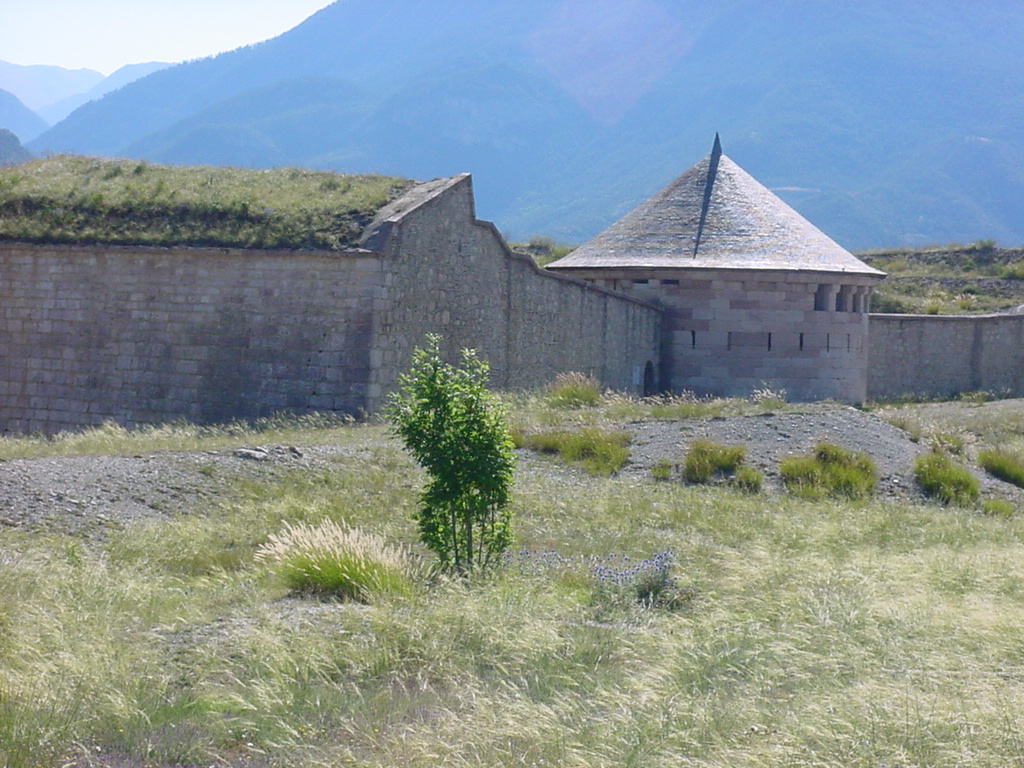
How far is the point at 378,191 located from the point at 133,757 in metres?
13.4

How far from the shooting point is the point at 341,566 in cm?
741

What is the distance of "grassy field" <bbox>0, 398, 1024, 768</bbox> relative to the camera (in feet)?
16.0

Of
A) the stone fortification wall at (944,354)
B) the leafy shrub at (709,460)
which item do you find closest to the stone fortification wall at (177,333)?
the leafy shrub at (709,460)

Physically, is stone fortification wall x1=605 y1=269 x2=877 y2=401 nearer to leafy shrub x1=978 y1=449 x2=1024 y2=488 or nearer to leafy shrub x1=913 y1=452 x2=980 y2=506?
leafy shrub x1=978 y1=449 x2=1024 y2=488

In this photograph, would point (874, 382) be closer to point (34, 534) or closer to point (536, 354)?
point (536, 354)

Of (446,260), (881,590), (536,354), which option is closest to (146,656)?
(881,590)

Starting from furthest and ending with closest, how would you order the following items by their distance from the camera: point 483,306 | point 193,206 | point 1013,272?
point 1013,272 < point 483,306 < point 193,206

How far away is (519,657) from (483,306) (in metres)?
12.2

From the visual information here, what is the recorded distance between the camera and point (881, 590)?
25.6 ft

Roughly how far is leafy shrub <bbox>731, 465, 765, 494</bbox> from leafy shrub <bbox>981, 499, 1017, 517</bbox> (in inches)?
95.5

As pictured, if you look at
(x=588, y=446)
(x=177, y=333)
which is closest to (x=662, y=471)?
(x=588, y=446)

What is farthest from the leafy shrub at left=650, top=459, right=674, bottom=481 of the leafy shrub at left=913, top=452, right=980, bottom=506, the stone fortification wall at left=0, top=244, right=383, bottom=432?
the stone fortification wall at left=0, top=244, right=383, bottom=432

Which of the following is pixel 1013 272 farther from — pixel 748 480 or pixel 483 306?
pixel 748 480

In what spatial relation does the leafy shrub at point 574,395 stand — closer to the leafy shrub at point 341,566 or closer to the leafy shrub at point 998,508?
the leafy shrub at point 998,508
